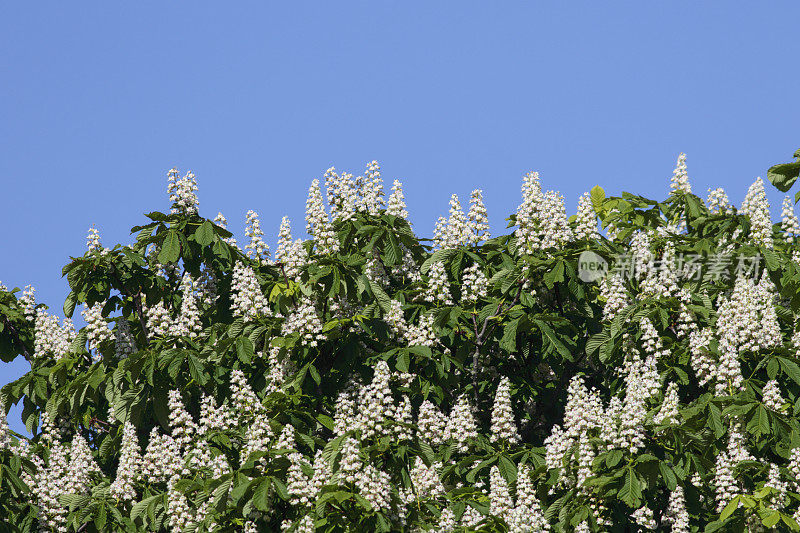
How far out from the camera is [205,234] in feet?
53.4

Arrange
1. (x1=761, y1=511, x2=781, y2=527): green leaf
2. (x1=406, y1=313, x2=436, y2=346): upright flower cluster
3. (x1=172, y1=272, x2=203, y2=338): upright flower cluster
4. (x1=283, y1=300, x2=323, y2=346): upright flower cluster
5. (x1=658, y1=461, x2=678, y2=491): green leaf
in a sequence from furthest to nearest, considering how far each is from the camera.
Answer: (x1=172, y1=272, x2=203, y2=338): upright flower cluster, (x1=406, y1=313, x2=436, y2=346): upright flower cluster, (x1=283, y1=300, x2=323, y2=346): upright flower cluster, (x1=658, y1=461, x2=678, y2=491): green leaf, (x1=761, y1=511, x2=781, y2=527): green leaf

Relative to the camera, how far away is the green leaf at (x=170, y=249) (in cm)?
1617

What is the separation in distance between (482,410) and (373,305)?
7.51ft

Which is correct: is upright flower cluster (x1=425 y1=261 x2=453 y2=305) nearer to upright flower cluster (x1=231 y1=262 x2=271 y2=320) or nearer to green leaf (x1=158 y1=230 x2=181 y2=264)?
upright flower cluster (x1=231 y1=262 x2=271 y2=320)

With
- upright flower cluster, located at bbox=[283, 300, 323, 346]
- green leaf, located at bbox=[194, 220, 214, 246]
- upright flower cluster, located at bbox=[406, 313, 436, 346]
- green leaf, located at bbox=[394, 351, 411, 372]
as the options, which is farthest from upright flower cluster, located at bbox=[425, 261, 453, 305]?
green leaf, located at bbox=[194, 220, 214, 246]

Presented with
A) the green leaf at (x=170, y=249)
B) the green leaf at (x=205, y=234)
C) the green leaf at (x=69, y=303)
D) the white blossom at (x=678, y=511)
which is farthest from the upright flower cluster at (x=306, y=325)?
the white blossom at (x=678, y=511)

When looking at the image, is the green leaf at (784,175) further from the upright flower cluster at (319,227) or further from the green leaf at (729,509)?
the upright flower cluster at (319,227)

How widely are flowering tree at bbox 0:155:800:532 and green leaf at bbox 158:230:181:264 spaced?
4 centimetres

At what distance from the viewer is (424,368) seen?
50.8ft

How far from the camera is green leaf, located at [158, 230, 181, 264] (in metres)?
16.2

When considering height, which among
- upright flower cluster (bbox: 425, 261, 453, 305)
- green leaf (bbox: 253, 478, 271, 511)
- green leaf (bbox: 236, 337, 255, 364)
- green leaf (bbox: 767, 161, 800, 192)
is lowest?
green leaf (bbox: 767, 161, 800, 192)

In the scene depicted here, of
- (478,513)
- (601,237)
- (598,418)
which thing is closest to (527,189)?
(601,237)

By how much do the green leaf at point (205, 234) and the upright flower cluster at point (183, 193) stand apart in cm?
60

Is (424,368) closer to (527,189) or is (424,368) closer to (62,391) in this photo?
(527,189)
